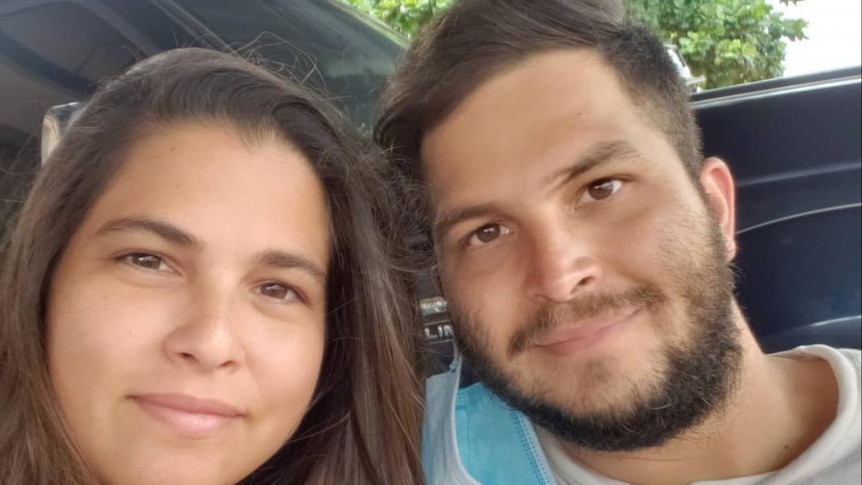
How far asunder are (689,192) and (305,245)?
2.03 feet

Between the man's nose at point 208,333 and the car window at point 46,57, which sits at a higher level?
the car window at point 46,57

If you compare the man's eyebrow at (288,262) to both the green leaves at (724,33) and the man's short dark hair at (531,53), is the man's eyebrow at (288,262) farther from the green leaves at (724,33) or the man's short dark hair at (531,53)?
the green leaves at (724,33)

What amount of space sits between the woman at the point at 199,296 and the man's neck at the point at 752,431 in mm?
406

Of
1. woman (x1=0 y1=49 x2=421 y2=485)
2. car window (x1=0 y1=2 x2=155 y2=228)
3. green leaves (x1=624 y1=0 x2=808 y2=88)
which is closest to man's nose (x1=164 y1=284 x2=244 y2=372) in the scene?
woman (x1=0 y1=49 x2=421 y2=485)

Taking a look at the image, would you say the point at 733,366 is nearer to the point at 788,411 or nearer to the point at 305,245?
the point at 788,411

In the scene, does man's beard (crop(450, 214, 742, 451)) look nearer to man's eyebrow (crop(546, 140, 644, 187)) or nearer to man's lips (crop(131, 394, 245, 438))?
man's eyebrow (crop(546, 140, 644, 187))

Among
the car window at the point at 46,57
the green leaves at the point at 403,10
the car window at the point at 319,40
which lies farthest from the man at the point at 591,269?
the car window at the point at 46,57

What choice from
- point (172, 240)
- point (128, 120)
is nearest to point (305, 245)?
point (172, 240)

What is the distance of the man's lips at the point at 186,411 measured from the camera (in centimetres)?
115

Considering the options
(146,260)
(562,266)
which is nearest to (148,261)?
(146,260)

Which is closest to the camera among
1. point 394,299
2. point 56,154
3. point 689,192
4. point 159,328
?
point 159,328

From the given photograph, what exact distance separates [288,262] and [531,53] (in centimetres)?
52

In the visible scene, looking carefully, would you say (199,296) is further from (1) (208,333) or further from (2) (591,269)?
(2) (591,269)

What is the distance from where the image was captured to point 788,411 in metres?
1.17
